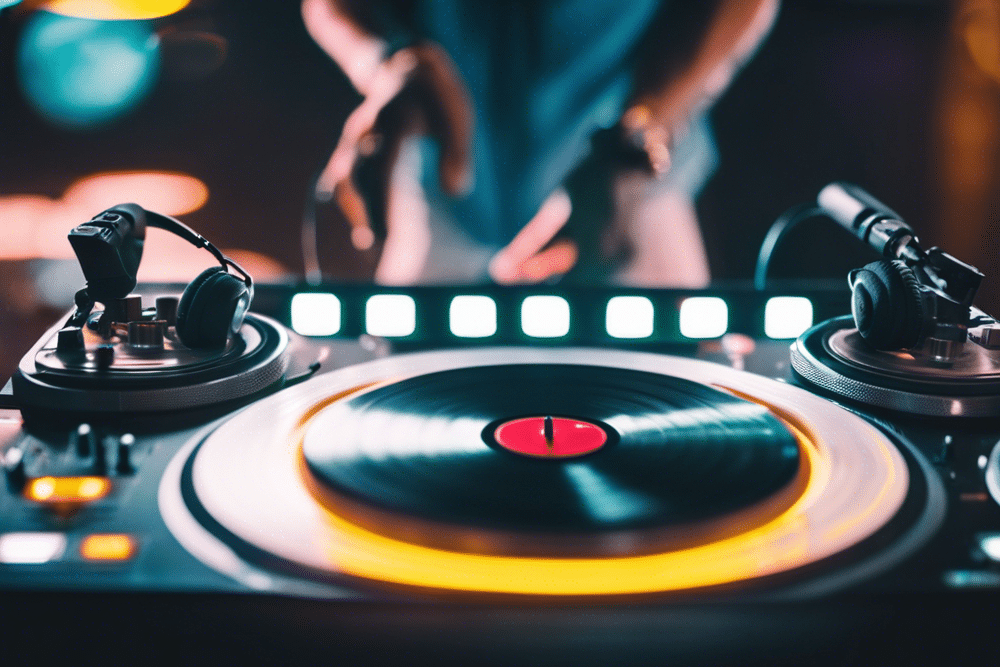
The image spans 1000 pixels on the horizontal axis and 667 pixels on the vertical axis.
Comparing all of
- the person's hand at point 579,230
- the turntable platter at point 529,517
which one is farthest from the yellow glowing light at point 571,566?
the person's hand at point 579,230

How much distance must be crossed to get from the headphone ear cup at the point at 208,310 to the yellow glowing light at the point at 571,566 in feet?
1.28

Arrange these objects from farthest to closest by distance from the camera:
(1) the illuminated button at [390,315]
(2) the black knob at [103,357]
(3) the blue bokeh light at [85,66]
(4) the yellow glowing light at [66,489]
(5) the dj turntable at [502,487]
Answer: (3) the blue bokeh light at [85,66] → (1) the illuminated button at [390,315] → (2) the black knob at [103,357] → (4) the yellow glowing light at [66,489] → (5) the dj turntable at [502,487]

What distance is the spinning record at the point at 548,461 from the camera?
51 centimetres

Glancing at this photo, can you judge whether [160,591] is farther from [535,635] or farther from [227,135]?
[227,135]

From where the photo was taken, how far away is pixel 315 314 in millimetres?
1067

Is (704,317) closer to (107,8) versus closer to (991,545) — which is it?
(991,545)

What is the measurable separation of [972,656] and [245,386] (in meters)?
0.68

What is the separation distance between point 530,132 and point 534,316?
0.34 m

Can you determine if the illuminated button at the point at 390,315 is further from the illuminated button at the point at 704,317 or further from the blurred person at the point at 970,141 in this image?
the blurred person at the point at 970,141

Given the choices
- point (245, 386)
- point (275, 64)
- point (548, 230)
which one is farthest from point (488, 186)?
point (245, 386)

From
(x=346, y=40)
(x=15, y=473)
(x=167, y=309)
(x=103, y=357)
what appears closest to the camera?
(x=15, y=473)

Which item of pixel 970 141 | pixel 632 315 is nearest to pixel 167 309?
pixel 632 315

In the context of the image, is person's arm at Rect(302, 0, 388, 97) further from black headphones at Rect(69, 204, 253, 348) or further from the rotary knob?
the rotary knob

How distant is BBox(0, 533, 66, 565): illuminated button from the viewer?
19.1 inches
